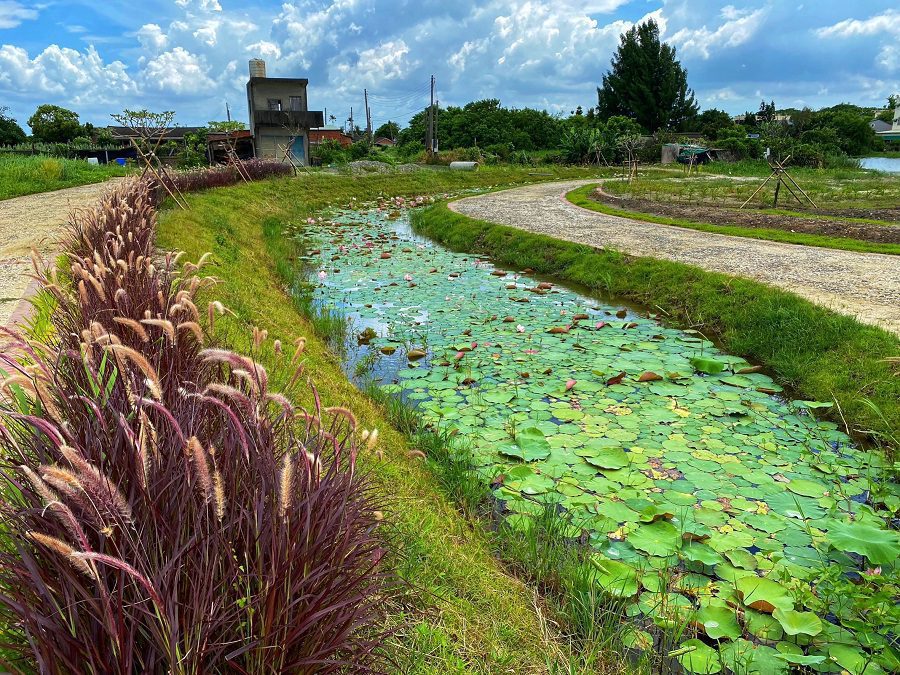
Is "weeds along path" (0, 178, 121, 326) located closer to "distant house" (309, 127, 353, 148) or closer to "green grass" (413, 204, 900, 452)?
"green grass" (413, 204, 900, 452)

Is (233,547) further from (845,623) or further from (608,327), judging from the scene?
(608,327)

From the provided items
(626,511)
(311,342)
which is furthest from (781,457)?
(311,342)

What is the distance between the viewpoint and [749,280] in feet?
22.8

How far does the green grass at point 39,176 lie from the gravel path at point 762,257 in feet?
35.3

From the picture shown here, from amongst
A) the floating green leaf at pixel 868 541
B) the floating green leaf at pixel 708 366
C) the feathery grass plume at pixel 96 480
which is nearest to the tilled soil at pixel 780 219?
the floating green leaf at pixel 708 366

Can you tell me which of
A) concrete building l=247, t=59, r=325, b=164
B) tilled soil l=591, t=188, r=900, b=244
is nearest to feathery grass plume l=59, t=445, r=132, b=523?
tilled soil l=591, t=188, r=900, b=244

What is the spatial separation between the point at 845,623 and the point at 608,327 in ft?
14.0

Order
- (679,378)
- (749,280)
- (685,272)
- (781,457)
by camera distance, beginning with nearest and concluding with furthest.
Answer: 1. (781,457)
2. (679,378)
3. (749,280)
4. (685,272)

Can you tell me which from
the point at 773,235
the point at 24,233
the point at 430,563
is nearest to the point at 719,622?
the point at 430,563

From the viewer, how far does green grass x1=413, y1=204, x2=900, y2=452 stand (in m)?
4.44

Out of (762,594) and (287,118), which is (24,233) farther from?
(287,118)

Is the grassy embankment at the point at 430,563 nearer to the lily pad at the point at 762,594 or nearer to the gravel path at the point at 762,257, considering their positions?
the lily pad at the point at 762,594

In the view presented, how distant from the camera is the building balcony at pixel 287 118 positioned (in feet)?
111

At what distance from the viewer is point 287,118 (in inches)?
1320
